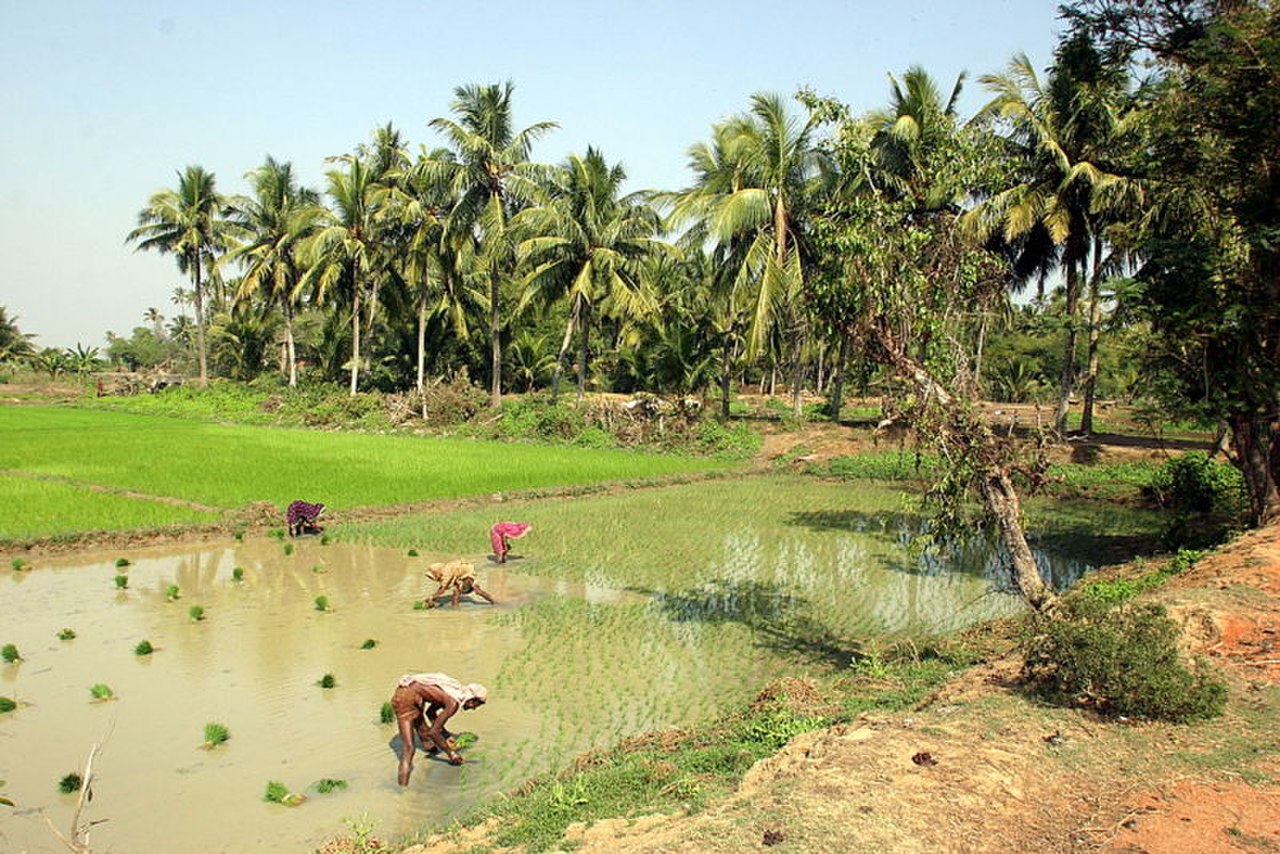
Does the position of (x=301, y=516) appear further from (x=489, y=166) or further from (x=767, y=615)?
(x=489, y=166)

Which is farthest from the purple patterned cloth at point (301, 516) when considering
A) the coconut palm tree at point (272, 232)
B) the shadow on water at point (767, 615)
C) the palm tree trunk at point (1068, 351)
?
the coconut palm tree at point (272, 232)

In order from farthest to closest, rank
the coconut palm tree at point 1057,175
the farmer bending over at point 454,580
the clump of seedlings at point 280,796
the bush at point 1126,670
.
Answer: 1. the coconut palm tree at point 1057,175
2. the farmer bending over at point 454,580
3. the clump of seedlings at point 280,796
4. the bush at point 1126,670

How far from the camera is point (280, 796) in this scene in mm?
5629

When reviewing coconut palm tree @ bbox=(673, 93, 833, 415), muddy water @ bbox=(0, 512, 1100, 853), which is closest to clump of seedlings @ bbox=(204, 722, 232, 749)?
muddy water @ bbox=(0, 512, 1100, 853)

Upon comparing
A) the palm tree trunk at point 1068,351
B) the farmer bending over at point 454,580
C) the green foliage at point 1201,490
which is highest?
the palm tree trunk at point 1068,351

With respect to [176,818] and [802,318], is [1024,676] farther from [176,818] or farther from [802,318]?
[176,818]

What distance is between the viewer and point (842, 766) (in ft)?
16.0

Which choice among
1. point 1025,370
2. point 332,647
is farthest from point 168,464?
point 1025,370

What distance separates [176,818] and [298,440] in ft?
76.5

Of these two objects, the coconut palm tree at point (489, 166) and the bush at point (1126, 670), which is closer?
the bush at point (1126, 670)

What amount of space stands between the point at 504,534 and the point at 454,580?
7.47 ft

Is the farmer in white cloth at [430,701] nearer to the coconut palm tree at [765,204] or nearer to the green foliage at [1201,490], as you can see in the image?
the green foliage at [1201,490]

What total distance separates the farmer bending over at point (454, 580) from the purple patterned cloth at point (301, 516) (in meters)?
5.02

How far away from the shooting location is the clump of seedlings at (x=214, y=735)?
6.48m
